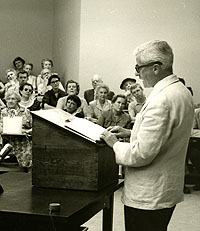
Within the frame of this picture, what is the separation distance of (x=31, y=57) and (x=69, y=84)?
450 centimetres

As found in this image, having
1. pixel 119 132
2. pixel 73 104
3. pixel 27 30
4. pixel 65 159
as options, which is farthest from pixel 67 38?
pixel 65 159

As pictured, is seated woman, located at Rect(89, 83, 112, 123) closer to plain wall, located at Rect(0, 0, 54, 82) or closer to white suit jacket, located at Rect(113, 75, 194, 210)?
plain wall, located at Rect(0, 0, 54, 82)

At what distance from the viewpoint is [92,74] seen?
10.8 metres

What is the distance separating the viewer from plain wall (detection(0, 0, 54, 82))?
12.9 metres

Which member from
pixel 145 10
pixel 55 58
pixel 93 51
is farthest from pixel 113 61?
pixel 55 58

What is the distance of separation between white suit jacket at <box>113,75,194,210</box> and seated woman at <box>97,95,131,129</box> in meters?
5.03

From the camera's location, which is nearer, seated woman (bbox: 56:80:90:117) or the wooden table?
the wooden table

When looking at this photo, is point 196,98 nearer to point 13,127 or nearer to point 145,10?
point 145,10

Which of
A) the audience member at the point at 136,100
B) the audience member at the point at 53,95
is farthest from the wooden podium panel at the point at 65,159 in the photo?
the audience member at the point at 53,95

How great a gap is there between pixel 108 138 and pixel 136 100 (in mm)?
5791

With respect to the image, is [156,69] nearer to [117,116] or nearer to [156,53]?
[156,53]

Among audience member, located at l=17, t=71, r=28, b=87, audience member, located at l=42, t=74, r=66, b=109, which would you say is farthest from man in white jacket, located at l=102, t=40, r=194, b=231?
audience member, located at l=17, t=71, r=28, b=87

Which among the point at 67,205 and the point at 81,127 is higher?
the point at 81,127

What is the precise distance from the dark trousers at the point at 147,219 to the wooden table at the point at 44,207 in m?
0.17
